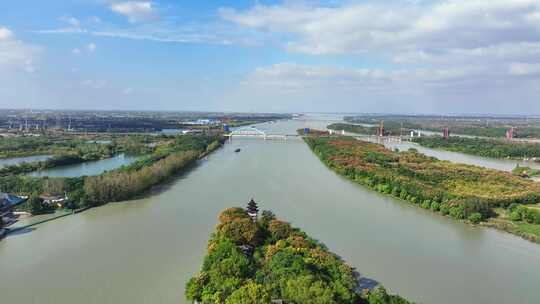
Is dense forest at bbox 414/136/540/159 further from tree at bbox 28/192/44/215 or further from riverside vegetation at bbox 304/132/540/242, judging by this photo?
tree at bbox 28/192/44/215

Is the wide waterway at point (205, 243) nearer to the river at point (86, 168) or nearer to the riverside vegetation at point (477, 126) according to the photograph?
the river at point (86, 168)

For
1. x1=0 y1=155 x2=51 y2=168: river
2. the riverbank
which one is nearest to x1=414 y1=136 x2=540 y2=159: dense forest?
the riverbank

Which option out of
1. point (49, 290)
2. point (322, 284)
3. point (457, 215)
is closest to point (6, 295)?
point (49, 290)

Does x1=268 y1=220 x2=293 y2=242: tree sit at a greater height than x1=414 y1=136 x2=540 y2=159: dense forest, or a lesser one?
lesser

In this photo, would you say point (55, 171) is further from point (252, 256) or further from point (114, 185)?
point (252, 256)

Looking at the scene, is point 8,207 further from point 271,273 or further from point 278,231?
point 271,273

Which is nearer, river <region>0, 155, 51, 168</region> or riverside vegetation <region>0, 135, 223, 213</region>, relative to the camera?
riverside vegetation <region>0, 135, 223, 213</region>

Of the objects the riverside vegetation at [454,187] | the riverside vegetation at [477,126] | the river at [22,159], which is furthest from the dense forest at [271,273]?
the riverside vegetation at [477,126]
